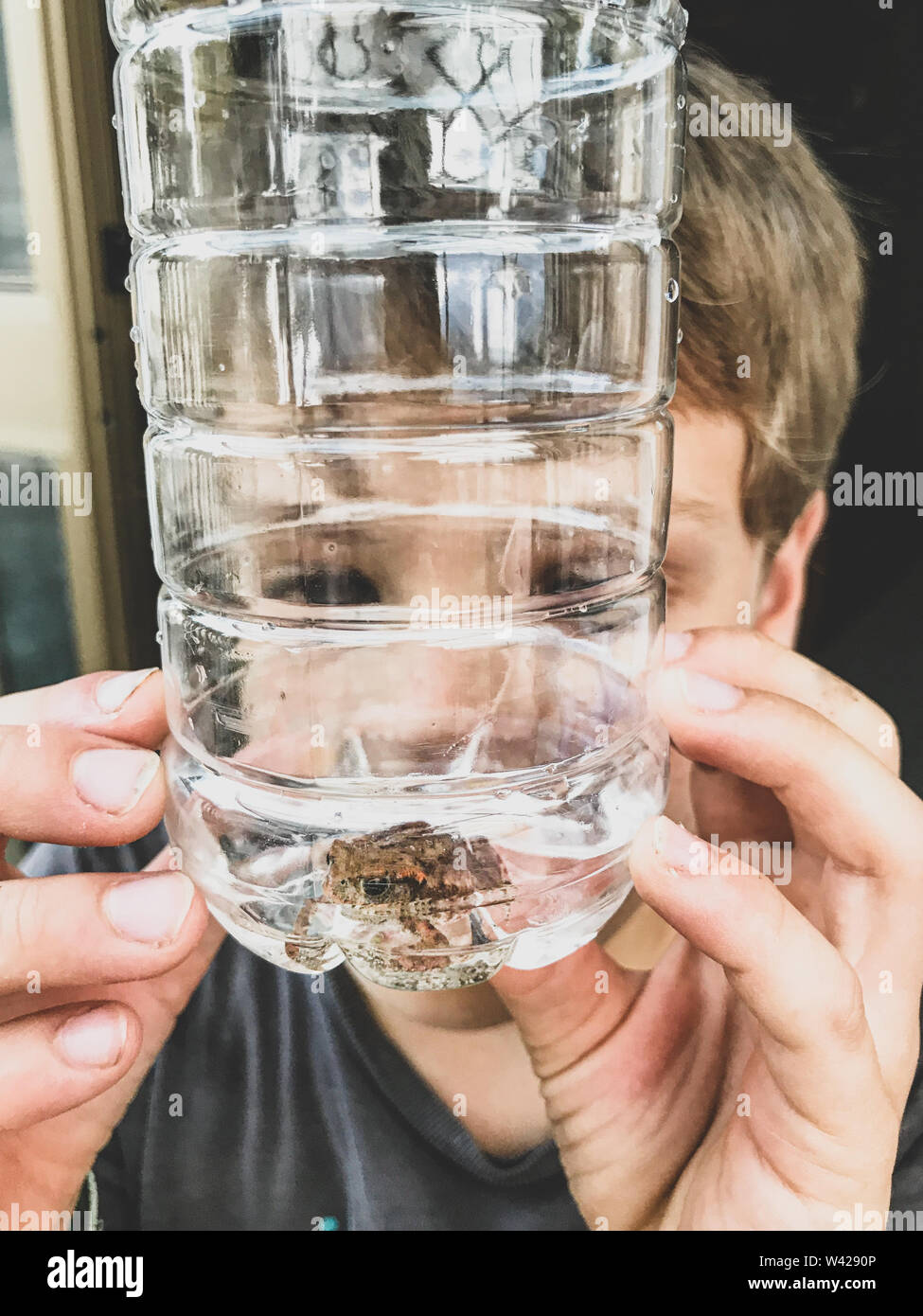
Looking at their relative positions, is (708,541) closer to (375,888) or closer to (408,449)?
(408,449)

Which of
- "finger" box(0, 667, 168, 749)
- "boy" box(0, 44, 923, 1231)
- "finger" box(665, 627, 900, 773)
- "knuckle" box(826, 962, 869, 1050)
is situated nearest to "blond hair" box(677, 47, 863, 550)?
"boy" box(0, 44, 923, 1231)

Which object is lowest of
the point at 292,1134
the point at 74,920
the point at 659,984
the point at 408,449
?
A: the point at 292,1134

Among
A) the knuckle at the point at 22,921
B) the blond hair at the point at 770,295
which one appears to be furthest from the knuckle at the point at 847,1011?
the knuckle at the point at 22,921

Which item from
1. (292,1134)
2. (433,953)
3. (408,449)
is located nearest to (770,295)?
(408,449)

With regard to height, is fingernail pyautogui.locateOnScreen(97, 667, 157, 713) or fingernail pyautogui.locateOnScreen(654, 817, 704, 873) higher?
fingernail pyautogui.locateOnScreen(97, 667, 157, 713)

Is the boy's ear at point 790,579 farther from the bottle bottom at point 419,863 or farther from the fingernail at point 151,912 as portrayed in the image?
the fingernail at point 151,912

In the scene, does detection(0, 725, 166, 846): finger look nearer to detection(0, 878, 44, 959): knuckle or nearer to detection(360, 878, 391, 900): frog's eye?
detection(0, 878, 44, 959): knuckle

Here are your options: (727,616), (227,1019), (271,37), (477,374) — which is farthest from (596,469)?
(227,1019)
